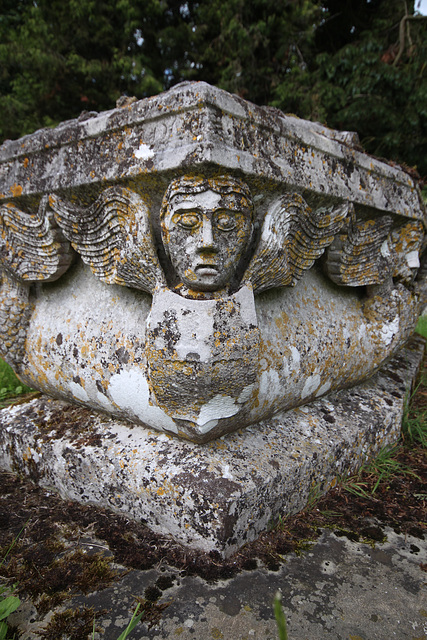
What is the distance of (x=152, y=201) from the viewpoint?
1467 millimetres

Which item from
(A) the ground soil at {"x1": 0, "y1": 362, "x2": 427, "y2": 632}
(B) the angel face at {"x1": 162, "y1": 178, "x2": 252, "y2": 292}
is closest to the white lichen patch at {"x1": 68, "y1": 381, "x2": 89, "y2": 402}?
(A) the ground soil at {"x1": 0, "y1": 362, "x2": 427, "y2": 632}

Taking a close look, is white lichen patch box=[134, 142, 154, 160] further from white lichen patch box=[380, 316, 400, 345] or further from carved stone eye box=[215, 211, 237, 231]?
white lichen patch box=[380, 316, 400, 345]

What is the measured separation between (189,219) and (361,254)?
1.03 metres

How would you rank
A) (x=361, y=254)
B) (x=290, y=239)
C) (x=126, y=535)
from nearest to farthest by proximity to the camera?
(x=126, y=535) → (x=290, y=239) → (x=361, y=254)

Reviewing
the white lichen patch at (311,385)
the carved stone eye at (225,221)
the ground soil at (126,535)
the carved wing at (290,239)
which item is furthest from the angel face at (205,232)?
the ground soil at (126,535)

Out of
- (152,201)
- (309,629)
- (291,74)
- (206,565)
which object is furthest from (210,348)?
(291,74)

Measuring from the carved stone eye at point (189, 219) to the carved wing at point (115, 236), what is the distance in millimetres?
147

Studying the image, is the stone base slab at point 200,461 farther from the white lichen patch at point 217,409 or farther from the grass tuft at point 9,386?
the grass tuft at point 9,386

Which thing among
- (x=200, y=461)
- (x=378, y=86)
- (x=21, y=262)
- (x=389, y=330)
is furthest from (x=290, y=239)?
(x=378, y=86)

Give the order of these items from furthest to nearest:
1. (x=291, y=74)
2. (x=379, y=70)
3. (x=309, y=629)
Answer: (x=291, y=74), (x=379, y=70), (x=309, y=629)

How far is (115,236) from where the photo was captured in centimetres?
154

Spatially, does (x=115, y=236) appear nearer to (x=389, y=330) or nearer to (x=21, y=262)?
(x=21, y=262)

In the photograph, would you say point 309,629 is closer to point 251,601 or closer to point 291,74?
point 251,601

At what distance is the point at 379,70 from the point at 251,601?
6.76 meters
